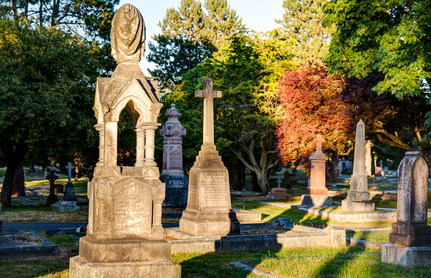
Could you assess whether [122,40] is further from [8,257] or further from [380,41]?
[380,41]

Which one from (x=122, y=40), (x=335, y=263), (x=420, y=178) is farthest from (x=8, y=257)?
(x=420, y=178)

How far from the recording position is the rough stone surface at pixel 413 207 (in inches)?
406

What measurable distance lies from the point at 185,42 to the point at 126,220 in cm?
4509

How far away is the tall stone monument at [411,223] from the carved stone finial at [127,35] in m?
6.10

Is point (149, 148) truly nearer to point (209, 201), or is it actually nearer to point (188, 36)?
point (209, 201)

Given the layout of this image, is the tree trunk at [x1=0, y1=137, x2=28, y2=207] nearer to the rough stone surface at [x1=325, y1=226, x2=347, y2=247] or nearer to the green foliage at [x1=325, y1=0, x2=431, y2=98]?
the green foliage at [x1=325, y1=0, x2=431, y2=98]

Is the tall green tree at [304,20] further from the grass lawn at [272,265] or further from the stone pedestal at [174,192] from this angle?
the grass lawn at [272,265]

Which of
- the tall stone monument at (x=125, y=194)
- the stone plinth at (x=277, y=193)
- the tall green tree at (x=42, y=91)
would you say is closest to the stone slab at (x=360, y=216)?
the stone plinth at (x=277, y=193)

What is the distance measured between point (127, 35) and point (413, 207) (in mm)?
6669

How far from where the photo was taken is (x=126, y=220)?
301 inches

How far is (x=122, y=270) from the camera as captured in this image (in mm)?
7344

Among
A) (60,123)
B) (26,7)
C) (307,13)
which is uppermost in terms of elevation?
(307,13)

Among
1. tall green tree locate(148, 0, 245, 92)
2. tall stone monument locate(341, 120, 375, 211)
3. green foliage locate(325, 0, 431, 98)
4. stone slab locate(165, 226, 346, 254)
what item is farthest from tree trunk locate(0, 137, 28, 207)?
tall green tree locate(148, 0, 245, 92)

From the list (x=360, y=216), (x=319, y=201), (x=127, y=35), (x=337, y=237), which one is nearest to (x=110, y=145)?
(x=127, y=35)
